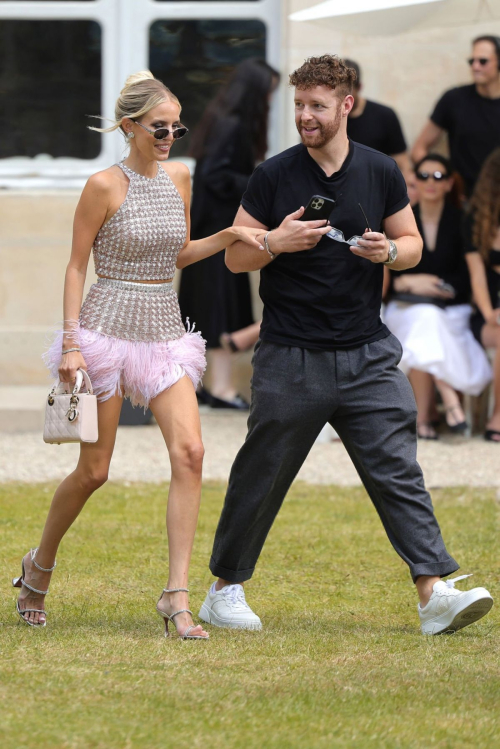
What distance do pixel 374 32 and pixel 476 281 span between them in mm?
1817

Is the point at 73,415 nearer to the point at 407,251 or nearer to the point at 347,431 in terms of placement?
the point at 347,431

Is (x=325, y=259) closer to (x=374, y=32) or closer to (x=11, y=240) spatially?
(x=374, y=32)

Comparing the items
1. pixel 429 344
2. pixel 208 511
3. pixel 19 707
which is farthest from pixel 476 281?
pixel 19 707

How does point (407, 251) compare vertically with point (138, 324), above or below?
above

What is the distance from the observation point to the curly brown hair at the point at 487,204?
8664 mm

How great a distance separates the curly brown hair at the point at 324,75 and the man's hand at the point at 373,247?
51cm

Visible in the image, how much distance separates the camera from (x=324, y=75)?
425 centimetres

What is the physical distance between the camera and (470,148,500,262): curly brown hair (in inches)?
341

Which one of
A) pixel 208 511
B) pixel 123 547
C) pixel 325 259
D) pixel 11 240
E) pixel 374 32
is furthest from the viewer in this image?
pixel 11 240

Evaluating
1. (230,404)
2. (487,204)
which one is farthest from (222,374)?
(487,204)

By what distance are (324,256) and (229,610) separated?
1.30 m

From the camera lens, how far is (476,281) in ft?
28.8

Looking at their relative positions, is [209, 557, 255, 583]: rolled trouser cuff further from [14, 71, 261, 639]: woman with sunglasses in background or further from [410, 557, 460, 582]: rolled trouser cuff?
[410, 557, 460, 582]: rolled trouser cuff

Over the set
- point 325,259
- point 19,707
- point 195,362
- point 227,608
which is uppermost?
point 325,259
